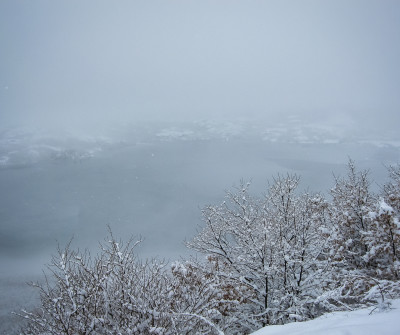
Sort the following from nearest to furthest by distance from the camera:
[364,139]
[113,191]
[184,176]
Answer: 1. [113,191]
2. [184,176]
3. [364,139]

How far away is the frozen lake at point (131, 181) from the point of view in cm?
6662

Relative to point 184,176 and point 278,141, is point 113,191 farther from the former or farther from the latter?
point 278,141

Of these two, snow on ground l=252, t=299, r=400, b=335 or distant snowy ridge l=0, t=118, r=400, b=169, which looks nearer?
snow on ground l=252, t=299, r=400, b=335

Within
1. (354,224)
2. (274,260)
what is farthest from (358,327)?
(354,224)

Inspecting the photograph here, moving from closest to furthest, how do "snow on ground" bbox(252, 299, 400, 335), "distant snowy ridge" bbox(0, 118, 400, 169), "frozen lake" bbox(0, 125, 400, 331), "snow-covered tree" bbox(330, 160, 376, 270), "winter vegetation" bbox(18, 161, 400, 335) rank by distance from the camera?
"snow on ground" bbox(252, 299, 400, 335) < "winter vegetation" bbox(18, 161, 400, 335) < "snow-covered tree" bbox(330, 160, 376, 270) < "frozen lake" bbox(0, 125, 400, 331) < "distant snowy ridge" bbox(0, 118, 400, 169)

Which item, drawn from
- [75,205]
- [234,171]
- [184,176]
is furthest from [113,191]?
[234,171]

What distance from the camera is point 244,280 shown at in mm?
12195

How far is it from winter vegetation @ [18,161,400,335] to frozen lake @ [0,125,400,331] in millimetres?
20056

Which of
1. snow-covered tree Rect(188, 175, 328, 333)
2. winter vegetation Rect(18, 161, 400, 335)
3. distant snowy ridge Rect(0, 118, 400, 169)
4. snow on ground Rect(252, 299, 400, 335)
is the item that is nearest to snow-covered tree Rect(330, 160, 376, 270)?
winter vegetation Rect(18, 161, 400, 335)

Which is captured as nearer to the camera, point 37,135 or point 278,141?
point 278,141

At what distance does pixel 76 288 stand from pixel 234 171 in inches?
4068

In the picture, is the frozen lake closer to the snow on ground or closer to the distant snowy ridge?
the distant snowy ridge

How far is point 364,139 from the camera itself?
137375 millimetres

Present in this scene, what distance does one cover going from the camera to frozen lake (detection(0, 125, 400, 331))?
66.6 m
